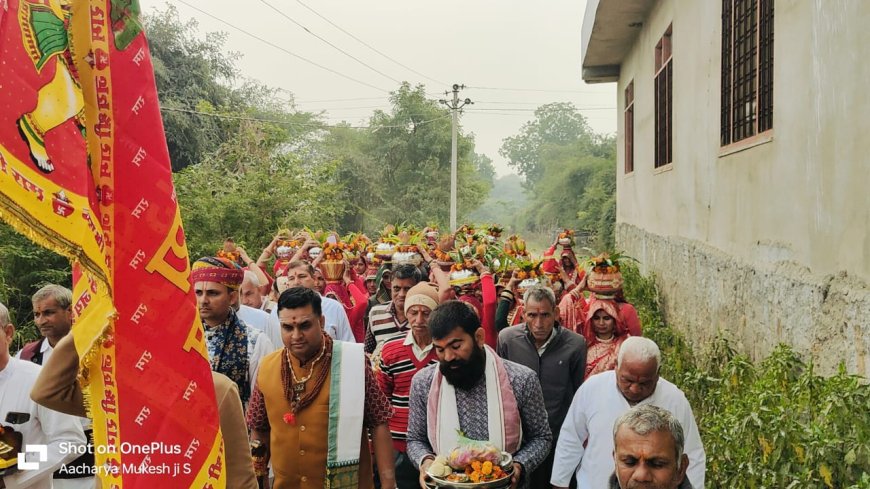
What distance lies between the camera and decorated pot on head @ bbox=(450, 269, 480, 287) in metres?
8.53

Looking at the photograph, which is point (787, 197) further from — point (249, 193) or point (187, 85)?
point (187, 85)

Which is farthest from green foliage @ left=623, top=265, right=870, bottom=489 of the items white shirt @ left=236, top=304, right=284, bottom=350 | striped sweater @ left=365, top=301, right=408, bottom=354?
white shirt @ left=236, top=304, right=284, bottom=350

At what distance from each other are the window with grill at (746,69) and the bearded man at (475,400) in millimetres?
4500

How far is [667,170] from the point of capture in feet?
46.0

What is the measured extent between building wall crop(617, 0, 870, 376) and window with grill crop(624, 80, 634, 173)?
778cm

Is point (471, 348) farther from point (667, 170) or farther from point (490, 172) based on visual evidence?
point (490, 172)

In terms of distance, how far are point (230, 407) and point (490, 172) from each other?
497ft

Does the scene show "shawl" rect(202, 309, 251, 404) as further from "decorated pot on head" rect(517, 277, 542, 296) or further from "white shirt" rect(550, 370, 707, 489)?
"decorated pot on head" rect(517, 277, 542, 296)

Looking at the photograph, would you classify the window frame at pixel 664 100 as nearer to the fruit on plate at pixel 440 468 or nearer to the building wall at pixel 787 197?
the building wall at pixel 787 197

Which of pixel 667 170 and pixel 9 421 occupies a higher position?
pixel 667 170

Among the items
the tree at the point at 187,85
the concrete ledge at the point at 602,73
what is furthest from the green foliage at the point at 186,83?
the concrete ledge at the point at 602,73

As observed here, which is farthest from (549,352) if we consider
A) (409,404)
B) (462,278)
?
(462,278)

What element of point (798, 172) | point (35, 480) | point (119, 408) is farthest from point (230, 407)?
point (798, 172)

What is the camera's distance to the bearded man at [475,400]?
4488mm
